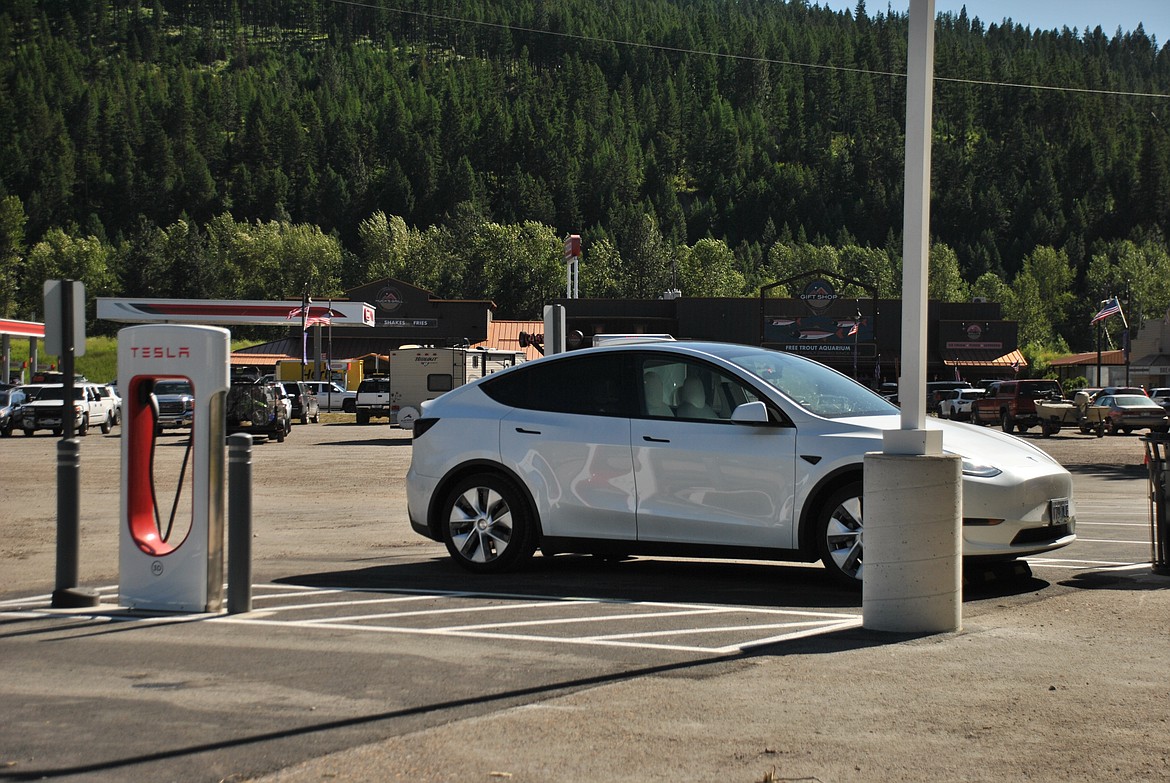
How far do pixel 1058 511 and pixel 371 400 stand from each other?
43.6 m

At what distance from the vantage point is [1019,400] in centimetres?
4459

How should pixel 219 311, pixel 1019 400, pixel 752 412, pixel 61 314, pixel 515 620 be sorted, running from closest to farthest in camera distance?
1. pixel 515 620
2. pixel 61 314
3. pixel 752 412
4. pixel 1019 400
5. pixel 219 311

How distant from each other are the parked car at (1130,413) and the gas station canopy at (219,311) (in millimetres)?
42831

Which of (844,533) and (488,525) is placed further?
(488,525)

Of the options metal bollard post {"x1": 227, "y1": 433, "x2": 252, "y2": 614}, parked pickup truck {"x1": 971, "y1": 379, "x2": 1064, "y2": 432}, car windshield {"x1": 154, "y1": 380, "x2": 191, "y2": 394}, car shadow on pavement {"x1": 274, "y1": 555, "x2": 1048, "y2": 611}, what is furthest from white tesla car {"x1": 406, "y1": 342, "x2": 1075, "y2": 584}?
parked pickup truck {"x1": 971, "y1": 379, "x2": 1064, "y2": 432}

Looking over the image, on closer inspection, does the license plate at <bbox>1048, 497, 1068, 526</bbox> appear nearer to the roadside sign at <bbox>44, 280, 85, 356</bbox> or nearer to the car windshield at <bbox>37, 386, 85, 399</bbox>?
the roadside sign at <bbox>44, 280, 85, 356</bbox>

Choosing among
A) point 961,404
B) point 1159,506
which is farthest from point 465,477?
point 961,404

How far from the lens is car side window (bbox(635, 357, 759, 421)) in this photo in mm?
9062

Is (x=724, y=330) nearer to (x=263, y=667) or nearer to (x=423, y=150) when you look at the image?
(x=263, y=667)

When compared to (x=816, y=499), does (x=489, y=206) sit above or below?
above

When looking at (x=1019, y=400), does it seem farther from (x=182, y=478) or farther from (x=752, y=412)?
(x=182, y=478)

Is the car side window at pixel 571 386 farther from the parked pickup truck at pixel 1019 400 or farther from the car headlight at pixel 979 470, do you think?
the parked pickup truck at pixel 1019 400

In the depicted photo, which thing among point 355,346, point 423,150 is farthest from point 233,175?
point 355,346

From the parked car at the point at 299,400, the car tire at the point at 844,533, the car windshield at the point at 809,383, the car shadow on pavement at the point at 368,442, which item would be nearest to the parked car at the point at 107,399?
the parked car at the point at 299,400
